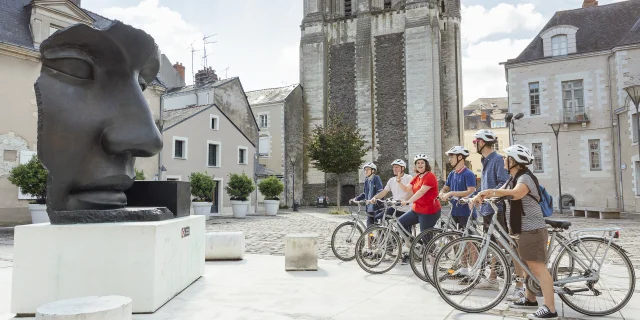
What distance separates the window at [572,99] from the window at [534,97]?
50.5 inches

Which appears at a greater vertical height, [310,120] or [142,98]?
[310,120]

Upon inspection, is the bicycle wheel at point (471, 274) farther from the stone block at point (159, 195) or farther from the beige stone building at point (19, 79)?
the beige stone building at point (19, 79)

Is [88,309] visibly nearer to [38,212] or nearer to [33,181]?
[33,181]

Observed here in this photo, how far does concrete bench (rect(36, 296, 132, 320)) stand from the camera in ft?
8.59

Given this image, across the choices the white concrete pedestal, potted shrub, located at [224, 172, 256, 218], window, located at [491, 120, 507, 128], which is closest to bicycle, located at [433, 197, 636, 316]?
the white concrete pedestal

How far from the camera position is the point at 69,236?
415 centimetres

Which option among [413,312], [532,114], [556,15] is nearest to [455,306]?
[413,312]

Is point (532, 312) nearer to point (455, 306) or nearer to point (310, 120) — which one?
point (455, 306)

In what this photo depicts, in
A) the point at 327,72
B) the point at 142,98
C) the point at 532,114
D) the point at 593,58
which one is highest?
the point at 327,72

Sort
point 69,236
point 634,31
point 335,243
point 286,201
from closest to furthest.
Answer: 1. point 69,236
2. point 335,243
3. point 634,31
4. point 286,201

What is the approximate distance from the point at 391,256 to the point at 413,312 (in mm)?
2197

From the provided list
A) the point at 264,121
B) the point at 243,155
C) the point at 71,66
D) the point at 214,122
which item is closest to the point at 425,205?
the point at 71,66

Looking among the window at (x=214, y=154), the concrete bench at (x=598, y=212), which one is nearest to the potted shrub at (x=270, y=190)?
the window at (x=214, y=154)

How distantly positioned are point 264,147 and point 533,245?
33.1m
